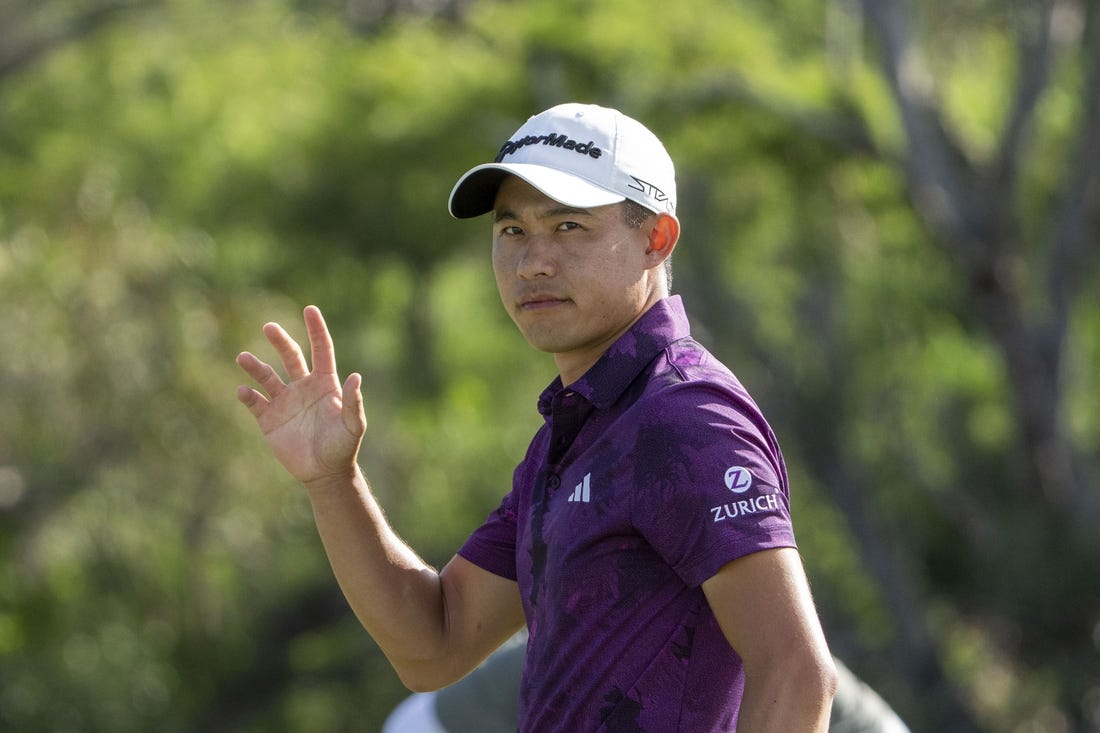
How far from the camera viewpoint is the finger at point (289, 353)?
233 cm

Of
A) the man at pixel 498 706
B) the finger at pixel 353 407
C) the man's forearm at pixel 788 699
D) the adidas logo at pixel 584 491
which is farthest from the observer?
the man at pixel 498 706

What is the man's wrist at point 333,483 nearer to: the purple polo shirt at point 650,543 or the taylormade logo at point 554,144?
the purple polo shirt at point 650,543

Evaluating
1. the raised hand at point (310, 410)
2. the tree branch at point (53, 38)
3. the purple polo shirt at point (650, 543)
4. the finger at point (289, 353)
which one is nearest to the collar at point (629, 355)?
the purple polo shirt at point (650, 543)

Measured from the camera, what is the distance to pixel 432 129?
12.4 metres

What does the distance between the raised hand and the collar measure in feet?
1.05

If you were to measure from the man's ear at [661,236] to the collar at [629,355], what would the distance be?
0.07 m

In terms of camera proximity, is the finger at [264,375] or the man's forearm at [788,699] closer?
the man's forearm at [788,699]

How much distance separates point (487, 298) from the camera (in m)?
15.4

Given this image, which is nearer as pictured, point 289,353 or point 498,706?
point 289,353

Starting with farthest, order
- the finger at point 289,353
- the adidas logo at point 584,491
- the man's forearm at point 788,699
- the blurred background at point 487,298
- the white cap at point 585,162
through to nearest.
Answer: the blurred background at point 487,298
the finger at point 289,353
the white cap at point 585,162
the adidas logo at point 584,491
the man's forearm at point 788,699

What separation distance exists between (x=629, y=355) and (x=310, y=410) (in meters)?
0.51

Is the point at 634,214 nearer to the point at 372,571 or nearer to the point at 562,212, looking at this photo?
the point at 562,212

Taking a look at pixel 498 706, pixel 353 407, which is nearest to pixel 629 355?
pixel 353 407

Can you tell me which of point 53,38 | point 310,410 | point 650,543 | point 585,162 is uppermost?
point 53,38
